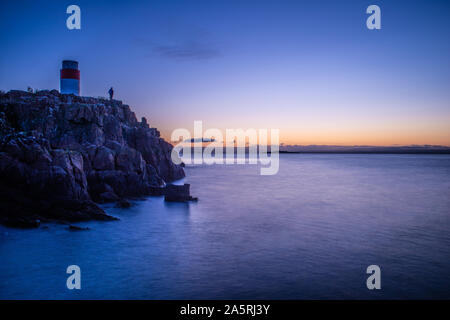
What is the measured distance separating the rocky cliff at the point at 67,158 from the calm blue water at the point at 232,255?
1.99m

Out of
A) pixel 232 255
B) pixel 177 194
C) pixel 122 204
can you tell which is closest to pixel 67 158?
pixel 122 204

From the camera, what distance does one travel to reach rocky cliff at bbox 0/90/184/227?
1573cm

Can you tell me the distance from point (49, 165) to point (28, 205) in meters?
2.57

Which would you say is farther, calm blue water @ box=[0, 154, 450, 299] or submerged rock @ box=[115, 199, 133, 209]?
submerged rock @ box=[115, 199, 133, 209]

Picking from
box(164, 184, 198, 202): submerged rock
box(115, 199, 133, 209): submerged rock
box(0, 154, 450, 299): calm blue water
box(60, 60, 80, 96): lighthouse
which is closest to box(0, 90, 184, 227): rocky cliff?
box(115, 199, 133, 209): submerged rock

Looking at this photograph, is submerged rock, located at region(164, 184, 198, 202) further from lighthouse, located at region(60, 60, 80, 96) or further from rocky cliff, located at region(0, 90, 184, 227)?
lighthouse, located at region(60, 60, 80, 96)

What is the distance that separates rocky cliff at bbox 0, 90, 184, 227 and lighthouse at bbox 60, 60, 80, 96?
3.03 metres

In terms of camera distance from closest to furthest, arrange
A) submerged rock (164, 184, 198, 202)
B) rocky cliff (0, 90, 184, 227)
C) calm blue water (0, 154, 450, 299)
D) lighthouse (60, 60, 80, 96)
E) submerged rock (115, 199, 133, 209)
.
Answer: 1. calm blue water (0, 154, 450, 299)
2. rocky cliff (0, 90, 184, 227)
3. submerged rock (115, 199, 133, 209)
4. submerged rock (164, 184, 198, 202)
5. lighthouse (60, 60, 80, 96)

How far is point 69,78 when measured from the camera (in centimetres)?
3369

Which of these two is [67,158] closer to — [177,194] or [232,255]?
[177,194]

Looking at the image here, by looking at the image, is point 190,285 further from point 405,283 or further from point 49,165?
point 49,165

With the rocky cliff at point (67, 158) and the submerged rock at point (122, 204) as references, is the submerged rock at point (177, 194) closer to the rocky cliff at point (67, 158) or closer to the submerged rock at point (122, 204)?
the rocky cliff at point (67, 158)

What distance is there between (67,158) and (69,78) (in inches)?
779

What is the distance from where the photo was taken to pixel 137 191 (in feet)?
79.3
